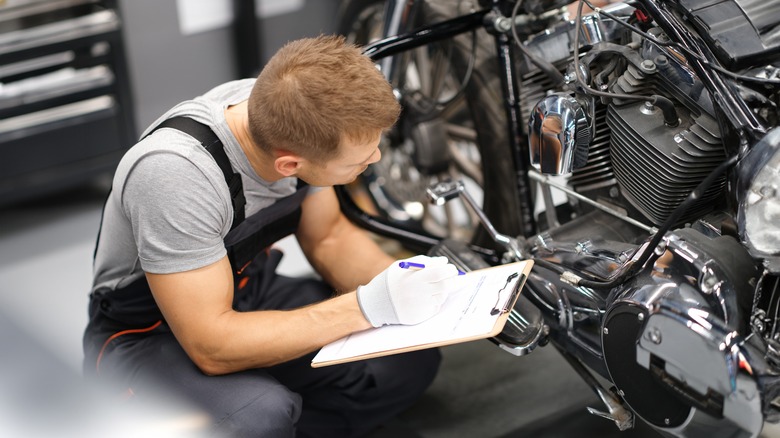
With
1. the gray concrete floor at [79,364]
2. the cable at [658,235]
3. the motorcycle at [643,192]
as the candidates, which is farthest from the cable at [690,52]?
the gray concrete floor at [79,364]

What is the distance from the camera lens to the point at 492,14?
209cm

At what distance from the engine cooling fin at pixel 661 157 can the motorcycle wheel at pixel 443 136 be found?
1.63 ft

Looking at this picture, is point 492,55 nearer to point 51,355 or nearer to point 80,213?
point 51,355

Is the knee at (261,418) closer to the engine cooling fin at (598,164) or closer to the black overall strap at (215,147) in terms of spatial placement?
the black overall strap at (215,147)

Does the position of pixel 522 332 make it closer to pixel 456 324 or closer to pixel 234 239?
pixel 456 324

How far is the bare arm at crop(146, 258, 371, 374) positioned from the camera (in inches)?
67.3

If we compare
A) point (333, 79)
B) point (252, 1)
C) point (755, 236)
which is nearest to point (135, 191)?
point (333, 79)

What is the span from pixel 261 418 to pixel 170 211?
1.38ft

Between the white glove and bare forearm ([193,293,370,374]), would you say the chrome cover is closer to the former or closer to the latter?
the white glove

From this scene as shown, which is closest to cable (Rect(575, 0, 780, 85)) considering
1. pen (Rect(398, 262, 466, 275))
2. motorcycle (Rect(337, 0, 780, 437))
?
motorcycle (Rect(337, 0, 780, 437))

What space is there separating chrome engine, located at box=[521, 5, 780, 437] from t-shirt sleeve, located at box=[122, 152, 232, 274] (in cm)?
64

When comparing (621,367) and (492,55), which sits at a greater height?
(492,55)

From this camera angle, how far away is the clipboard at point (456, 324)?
5.26 feet

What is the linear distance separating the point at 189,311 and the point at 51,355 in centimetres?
47
